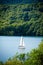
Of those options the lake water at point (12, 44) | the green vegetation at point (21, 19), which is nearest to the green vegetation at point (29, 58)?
the lake water at point (12, 44)

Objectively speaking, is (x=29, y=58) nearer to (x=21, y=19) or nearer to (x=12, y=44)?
(x=12, y=44)

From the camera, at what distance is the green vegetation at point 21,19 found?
2373 millimetres

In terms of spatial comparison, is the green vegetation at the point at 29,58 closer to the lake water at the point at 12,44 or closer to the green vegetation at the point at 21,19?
the lake water at the point at 12,44

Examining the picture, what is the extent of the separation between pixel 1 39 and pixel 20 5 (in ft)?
1.81

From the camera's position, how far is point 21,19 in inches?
95.2

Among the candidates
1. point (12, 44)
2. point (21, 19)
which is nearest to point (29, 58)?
point (12, 44)

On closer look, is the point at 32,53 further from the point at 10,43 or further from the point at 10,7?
the point at 10,7

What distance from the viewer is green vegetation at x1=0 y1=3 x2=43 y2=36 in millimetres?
2373

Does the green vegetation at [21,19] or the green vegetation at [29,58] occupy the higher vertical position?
the green vegetation at [21,19]

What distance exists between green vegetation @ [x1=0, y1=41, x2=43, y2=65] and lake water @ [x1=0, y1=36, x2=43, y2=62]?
0.05m

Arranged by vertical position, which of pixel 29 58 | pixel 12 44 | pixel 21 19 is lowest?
pixel 29 58

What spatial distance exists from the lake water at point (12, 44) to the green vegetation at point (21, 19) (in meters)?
0.07

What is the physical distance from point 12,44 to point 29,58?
0.31 m

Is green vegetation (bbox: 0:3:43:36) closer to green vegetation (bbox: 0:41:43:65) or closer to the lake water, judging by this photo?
the lake water
